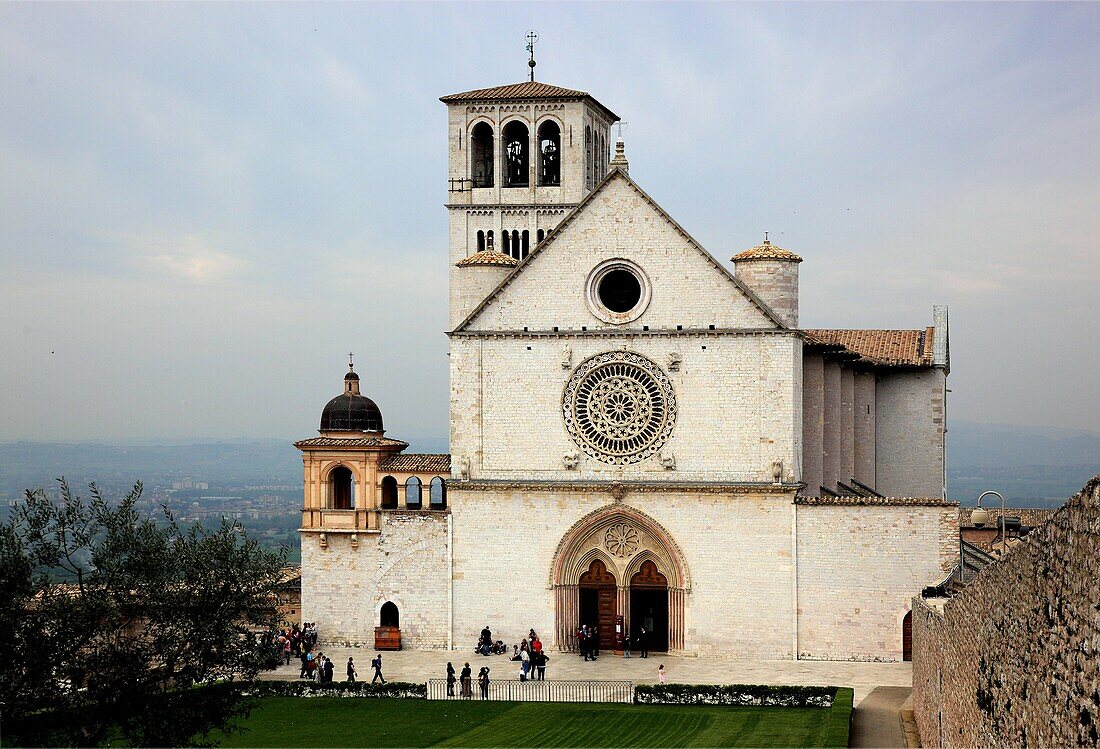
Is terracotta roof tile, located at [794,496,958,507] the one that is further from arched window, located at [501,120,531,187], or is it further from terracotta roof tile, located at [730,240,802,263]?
arched window, located at [501,120,531,187]

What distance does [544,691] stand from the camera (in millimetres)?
39625

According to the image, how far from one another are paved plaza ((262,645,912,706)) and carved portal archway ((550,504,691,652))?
1085 millimetres

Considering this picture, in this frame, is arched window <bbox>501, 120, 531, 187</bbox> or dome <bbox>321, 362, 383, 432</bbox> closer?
dome <bbox>321, 362, 383, 432</bbox>

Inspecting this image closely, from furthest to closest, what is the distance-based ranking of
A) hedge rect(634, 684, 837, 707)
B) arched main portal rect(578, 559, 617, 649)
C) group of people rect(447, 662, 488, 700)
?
1. arched main portal rect(578, 559, 617, 649)
2. group of people rect(447, 662, 488, 700)
3. hedge rect(634, 684, 837, 707)

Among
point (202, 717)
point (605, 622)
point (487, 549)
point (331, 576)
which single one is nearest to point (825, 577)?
point (605, 622)

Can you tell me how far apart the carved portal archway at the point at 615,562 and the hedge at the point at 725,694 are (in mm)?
6849

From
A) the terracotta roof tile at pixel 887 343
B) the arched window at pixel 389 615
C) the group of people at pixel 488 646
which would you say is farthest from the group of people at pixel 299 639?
the terracotta roof tile at pixel 887 343

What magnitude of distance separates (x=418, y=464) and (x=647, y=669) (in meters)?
10.3

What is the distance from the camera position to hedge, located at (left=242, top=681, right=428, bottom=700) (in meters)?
39.6

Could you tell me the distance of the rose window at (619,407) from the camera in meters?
45.4

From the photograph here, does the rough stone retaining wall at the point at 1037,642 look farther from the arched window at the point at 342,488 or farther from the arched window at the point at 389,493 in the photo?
the arched window at the point at 342,488

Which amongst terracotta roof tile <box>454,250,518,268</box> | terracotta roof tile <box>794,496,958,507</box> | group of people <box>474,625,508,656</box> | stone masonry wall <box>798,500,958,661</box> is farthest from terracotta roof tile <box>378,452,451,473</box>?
stone masonry wall <box>798,500,958,661</box>

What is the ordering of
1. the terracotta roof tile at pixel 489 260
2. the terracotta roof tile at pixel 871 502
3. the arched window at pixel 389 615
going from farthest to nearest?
the terracotta roof tile at pixel 489 260, the arched window at pixel 389 615, the terracotta roof tile at pixel 871 502

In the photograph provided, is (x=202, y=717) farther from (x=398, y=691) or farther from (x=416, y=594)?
(x=416, y=594)
